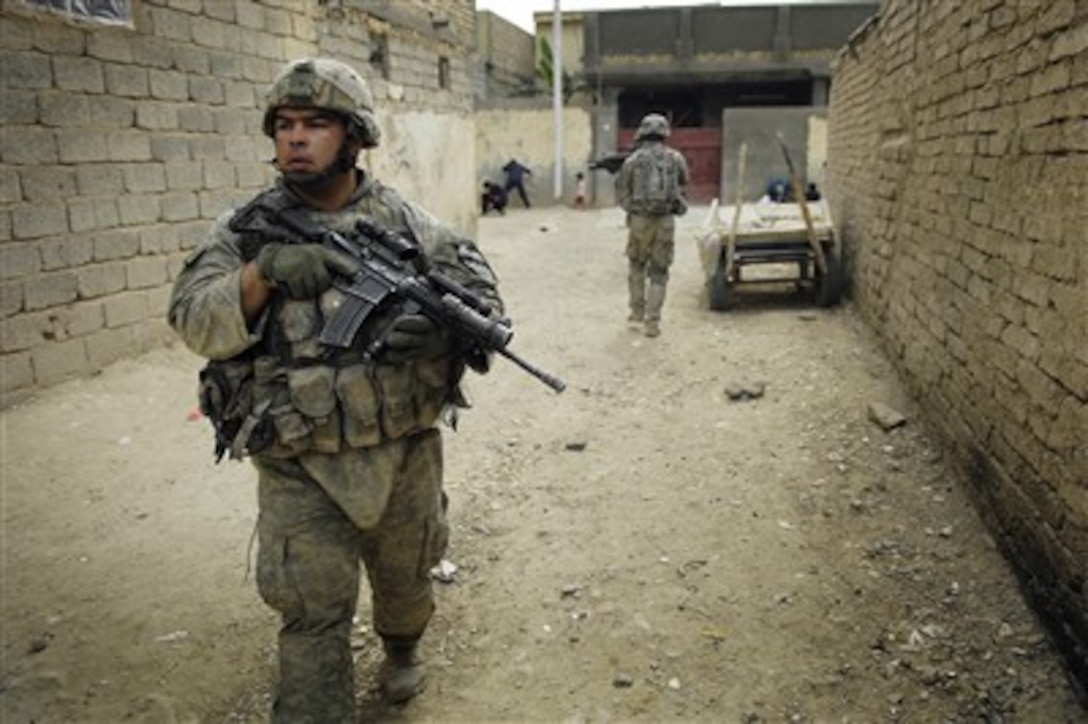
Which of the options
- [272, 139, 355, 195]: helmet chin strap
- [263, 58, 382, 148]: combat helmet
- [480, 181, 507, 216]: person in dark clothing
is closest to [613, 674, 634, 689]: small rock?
[272, 139, 355, 195]: helmet chin strap

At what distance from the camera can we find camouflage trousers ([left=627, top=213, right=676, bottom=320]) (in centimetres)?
661

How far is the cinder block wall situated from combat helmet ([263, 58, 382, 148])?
2.04 meters

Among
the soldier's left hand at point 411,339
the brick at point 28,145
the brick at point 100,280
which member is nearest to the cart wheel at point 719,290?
the brick at point 100,280

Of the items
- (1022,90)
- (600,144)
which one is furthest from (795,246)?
(600,144)

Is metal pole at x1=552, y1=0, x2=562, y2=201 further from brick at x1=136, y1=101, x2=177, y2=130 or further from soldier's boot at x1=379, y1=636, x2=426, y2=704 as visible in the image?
soldier's boot at x1=379, y1=636, x2=426, y2=704

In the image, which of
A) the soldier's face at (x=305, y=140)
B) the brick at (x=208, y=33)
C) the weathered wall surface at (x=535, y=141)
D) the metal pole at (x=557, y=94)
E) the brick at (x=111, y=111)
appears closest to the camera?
the soldier's face at (x=305, y=140)

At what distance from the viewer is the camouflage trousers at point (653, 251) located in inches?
260

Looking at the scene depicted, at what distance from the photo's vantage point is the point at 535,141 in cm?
1861

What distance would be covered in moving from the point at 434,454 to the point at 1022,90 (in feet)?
7.99

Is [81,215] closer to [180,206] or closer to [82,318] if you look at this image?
[82,318]

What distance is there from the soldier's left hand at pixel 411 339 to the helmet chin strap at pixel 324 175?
39cm

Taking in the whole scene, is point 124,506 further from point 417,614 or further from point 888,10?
point 888,10

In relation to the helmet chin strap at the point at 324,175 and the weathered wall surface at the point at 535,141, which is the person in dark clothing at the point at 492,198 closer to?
the weathered wall surface at the point at 535,141

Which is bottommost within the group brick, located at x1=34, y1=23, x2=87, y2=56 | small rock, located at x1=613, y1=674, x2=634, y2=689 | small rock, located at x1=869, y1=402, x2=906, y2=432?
small rock, located at x1=613, y1=674, x2=634, y2=689
